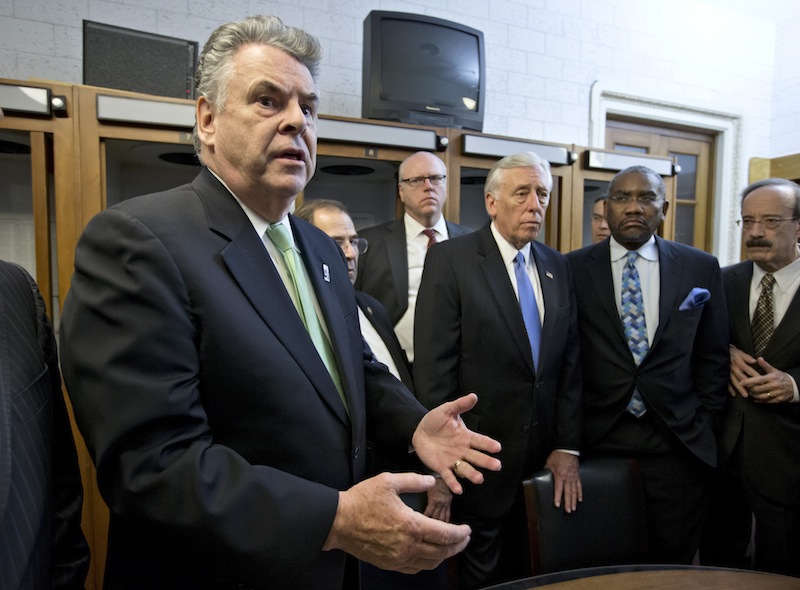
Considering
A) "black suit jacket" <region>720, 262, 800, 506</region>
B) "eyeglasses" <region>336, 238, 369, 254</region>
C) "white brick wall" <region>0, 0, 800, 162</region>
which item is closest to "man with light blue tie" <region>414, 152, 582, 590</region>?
"eyeglasses" <region>336, 238, 369, 254</region>

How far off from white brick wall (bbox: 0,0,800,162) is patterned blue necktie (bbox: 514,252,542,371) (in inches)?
78.2

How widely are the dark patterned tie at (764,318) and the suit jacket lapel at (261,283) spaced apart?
1945mm

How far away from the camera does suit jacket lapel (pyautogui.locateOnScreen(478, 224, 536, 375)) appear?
1913 mm

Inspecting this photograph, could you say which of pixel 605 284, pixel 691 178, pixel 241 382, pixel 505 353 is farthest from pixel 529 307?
pixel 691 178

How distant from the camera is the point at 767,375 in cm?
199

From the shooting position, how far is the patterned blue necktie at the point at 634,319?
6.75 ft

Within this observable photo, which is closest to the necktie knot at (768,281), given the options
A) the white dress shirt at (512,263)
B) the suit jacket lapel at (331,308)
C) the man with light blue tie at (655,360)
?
the man with light blue tie at (655,360)

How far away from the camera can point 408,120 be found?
286 cm

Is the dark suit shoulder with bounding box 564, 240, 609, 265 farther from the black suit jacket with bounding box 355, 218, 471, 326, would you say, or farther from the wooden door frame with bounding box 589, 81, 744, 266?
the wooden door frame with bounding box 589, 81, 744, 266

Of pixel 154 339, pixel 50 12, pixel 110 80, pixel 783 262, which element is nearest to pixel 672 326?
pixel 783 262

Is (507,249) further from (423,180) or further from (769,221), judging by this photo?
(769,221)

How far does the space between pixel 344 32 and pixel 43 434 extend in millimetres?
3205

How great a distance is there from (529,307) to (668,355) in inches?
22.5

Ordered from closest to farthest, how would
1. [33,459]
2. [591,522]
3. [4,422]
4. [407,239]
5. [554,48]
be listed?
[4,422] → [33,459] → [591,522] → [407,239] → [554,48]
